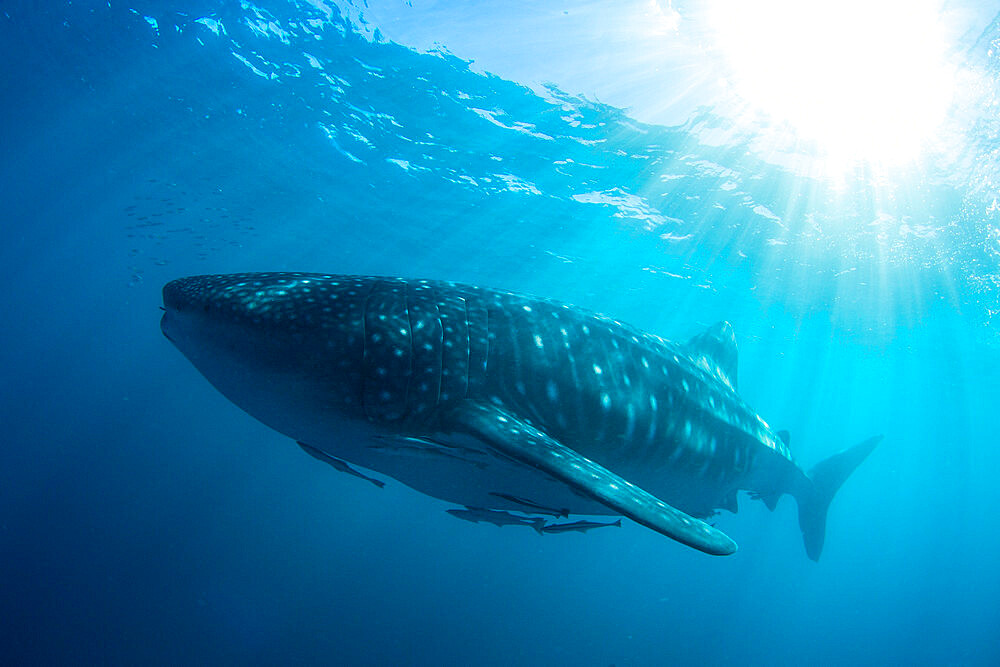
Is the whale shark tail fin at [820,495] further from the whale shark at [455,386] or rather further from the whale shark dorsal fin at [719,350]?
the whale shark at [455,386]

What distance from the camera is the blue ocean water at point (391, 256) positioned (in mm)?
15555

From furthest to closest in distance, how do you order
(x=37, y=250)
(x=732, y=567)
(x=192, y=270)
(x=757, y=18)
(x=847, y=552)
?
(x=847, y=552)
(x=732, y=567)
(x=37, y=250)
(x=192, y=270)
(x=757, y=18)

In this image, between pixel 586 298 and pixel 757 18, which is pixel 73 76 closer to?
pixel 757 18

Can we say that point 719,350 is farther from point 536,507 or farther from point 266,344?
point 266,344

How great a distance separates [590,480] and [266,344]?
1.86 meters

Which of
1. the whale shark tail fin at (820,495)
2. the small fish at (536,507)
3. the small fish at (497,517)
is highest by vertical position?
the whale shark tail fin at (820,495)

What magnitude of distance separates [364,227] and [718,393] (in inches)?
1029

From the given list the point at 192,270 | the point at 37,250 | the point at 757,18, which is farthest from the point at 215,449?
the point at 757,18

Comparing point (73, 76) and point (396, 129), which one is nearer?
point (396, 129)

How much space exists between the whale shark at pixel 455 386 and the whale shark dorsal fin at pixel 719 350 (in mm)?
1735

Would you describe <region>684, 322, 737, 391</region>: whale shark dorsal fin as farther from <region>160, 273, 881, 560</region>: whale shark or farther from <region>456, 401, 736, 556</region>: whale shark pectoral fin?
<region>456, 401, 736, 556</region>: whale shark pectoral fin

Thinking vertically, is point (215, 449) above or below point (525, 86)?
below

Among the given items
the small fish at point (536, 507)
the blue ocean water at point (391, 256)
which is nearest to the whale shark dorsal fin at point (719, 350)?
the small fish at point (536, 507)

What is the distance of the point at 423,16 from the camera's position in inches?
507
